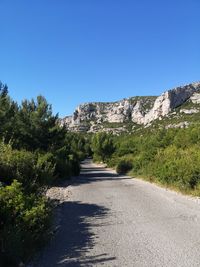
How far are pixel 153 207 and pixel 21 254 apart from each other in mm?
6773

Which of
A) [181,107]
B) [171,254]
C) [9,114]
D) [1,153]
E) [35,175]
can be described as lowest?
[171,254]

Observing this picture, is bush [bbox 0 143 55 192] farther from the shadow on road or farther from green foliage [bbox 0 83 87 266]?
the shadow on road

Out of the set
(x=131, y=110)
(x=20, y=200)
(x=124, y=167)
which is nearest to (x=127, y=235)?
(x=20, y=200)

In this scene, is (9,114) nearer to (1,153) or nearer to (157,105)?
(1,153)

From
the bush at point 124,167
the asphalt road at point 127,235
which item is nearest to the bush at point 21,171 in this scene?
the asphalt road at point 127,235

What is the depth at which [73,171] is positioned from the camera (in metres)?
34.0

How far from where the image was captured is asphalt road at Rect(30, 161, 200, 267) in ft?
21.4

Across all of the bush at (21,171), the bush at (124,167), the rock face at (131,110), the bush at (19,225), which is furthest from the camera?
the rock face at (131,110)

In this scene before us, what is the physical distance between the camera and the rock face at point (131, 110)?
125500 millimetres

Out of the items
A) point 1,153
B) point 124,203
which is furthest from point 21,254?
point 124,203

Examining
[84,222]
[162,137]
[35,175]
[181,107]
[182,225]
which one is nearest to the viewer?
[182,225]

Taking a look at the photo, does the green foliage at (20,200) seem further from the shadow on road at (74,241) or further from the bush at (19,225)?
the shadow on road at (74,241)

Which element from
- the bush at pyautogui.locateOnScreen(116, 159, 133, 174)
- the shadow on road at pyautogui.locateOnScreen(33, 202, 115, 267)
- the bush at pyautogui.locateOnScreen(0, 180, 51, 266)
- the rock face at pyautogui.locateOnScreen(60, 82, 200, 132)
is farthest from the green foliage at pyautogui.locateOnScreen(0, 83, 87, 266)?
the rock face at pyautogui.locateOnScreen(60, 82, 200, 132)

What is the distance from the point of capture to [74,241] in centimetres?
799
